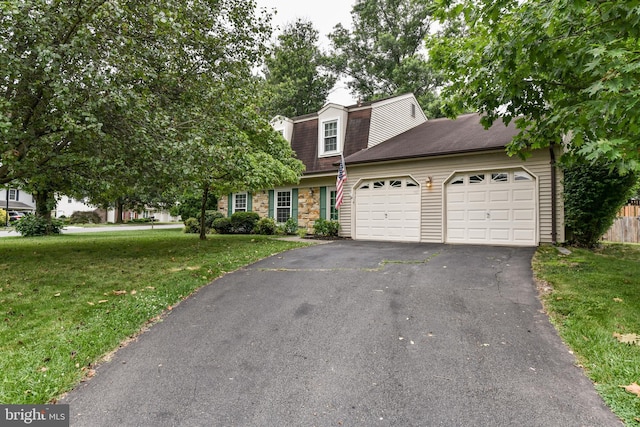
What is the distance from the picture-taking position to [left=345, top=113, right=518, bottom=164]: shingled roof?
10593 mm

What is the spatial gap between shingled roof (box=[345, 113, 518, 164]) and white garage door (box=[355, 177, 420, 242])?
0.98m

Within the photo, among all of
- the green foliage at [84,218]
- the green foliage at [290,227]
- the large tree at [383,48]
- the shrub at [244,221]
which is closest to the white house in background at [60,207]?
the green foliage at [84,218]

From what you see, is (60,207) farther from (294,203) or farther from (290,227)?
(290,227)

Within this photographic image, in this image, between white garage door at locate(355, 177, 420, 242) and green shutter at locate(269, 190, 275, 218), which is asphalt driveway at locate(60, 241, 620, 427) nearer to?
white garage door at locate(355, 177, 420, 242)

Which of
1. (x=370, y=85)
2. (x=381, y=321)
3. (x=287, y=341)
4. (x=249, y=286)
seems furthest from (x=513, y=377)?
(x=370, y=85)

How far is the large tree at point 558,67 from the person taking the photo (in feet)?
12.8

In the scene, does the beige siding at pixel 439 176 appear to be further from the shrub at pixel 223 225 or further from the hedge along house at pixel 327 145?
the shrub at pixel 223 225

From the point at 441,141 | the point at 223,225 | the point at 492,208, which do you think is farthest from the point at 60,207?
the point at 492,208

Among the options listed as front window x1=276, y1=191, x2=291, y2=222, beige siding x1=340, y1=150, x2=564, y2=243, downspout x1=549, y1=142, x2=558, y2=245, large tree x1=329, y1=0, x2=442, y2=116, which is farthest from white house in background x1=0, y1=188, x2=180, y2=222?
downspout x1=549, y1=142, x2=558, y2=245

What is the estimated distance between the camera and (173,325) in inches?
162

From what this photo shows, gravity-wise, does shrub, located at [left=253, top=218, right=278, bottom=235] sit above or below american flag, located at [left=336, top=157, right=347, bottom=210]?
below

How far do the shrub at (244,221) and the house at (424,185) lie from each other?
69 centimetres

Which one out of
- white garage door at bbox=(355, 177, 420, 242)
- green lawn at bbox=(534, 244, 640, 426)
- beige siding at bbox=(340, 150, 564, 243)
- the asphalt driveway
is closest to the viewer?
the asphalt driveway

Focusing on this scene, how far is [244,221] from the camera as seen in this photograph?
16.2 m
